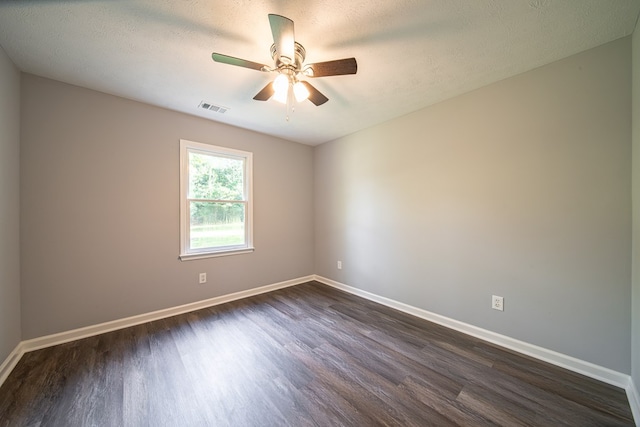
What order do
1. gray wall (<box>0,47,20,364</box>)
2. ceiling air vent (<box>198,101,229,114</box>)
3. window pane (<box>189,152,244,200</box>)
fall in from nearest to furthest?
1. gray wall (<box>0,47,20,364</box>)
2. ceiling air vent (<box>198,101,229,114</box>)
3. window pane (<box>189,152,244,200</box>)

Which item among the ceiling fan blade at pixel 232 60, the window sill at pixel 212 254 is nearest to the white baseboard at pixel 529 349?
the window sill at pixel 212 254

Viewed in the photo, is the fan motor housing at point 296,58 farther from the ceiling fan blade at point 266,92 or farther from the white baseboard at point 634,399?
the white baseboard at point 634,399

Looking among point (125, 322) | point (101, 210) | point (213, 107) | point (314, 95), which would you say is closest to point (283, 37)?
point (314, 95)

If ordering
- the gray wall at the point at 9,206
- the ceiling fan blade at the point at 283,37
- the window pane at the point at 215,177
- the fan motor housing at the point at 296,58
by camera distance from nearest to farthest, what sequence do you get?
the ceiling fan blade at the point at 283,37, the fan motor housing at the point at 296,58, the gray wall at the point at 9,206, the window pane at the point at 215,177

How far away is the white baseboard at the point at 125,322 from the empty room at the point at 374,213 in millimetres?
18

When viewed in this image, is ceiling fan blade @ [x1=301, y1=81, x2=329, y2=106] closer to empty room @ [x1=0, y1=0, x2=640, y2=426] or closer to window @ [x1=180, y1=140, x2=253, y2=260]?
empty room @ [x1=0, y1=0, x2=640, y2=426]

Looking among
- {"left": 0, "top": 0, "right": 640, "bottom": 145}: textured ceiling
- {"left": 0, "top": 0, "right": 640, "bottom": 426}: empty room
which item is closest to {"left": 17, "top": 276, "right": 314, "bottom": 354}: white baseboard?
{"left": 0, "top": 0, "right": 640, "bottom": 426}: empty room

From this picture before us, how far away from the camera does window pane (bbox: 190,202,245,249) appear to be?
2.96 meters

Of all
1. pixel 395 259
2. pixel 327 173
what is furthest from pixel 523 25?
pixel 327 173

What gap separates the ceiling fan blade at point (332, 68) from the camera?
5.00ft

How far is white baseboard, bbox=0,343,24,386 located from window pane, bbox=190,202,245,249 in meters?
1.52

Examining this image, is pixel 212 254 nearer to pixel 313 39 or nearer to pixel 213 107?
pixel 213 107

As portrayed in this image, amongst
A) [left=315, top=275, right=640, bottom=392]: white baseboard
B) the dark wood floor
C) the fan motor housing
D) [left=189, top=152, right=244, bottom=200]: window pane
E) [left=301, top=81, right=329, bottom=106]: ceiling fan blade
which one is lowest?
the dark wood floor

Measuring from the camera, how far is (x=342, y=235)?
12.0 feet
